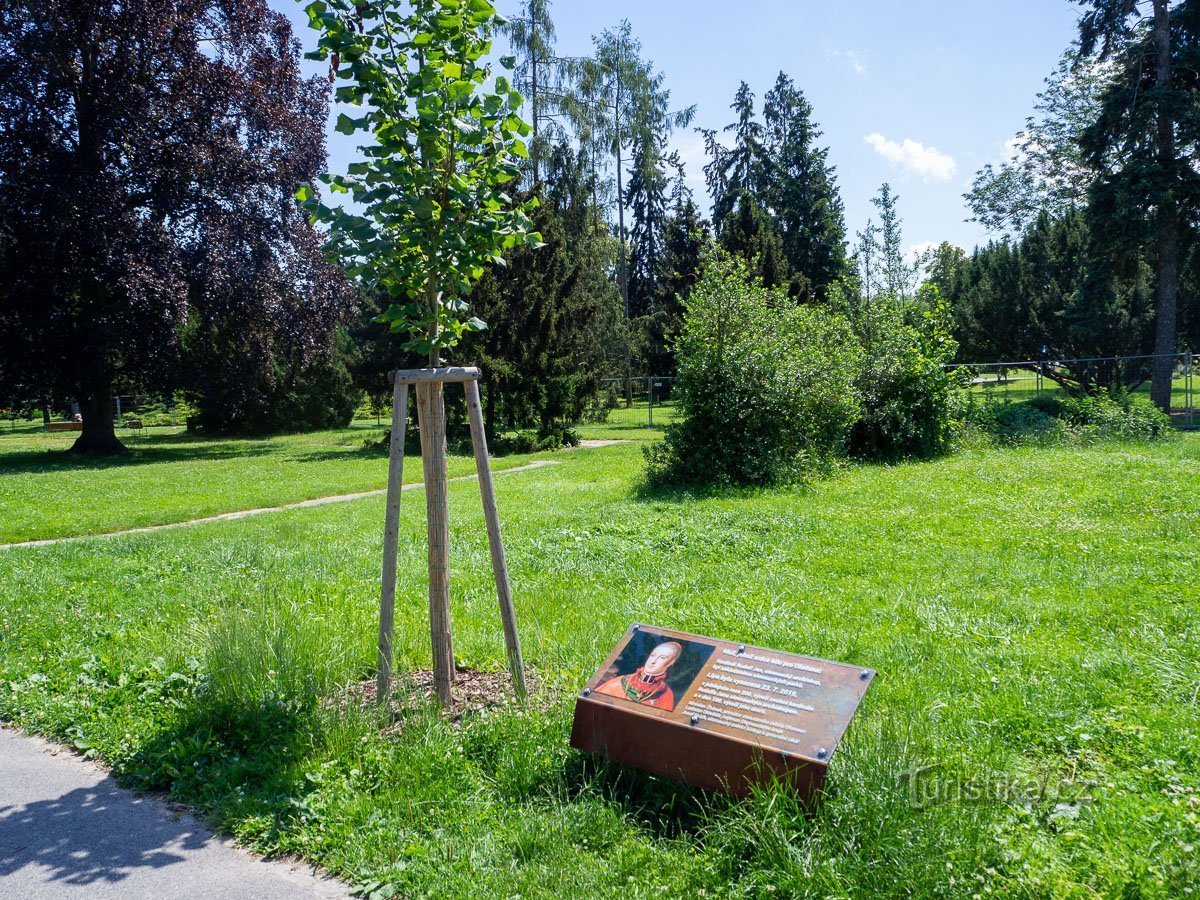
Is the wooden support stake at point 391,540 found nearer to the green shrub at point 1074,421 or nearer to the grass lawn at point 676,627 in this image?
the grass lawn at point 676,627

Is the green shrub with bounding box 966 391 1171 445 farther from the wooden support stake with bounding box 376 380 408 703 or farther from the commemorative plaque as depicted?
the wooden support stake with bounding box 376 380 408 703

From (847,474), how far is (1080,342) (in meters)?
22.8

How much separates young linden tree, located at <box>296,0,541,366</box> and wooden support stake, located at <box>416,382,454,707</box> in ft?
1.08

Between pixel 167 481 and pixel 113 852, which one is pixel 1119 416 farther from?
pixel 113 852

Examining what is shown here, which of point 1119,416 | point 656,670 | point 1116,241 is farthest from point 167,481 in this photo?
point 1116,241

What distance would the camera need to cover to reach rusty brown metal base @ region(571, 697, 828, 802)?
3188 mm

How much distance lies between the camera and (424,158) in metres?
4.26

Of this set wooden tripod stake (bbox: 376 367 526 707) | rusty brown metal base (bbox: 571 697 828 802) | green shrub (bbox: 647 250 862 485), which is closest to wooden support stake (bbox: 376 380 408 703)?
wooden tripod stake (bbox: 376 367 526 707)

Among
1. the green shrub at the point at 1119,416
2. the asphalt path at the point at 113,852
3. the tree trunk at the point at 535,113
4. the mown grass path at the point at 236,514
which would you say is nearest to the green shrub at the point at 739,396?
the mown grass path at the point at 236,514

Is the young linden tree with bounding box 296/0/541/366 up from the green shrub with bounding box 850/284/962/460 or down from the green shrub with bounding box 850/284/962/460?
up

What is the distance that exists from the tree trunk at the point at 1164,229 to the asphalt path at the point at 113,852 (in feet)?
85.7

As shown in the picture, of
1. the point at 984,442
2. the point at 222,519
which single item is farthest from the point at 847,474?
the point at 222,519

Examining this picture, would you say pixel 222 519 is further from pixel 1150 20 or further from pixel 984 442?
pixel 1150 20

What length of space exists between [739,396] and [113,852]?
1054cm
